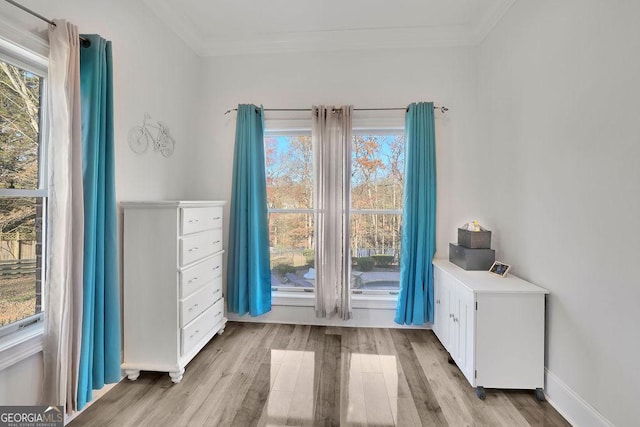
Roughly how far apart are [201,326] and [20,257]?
122 cm

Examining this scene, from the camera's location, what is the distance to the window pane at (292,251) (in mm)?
2910

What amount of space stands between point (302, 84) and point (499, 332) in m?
2.76

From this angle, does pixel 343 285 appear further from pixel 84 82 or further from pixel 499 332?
pixel 84 82

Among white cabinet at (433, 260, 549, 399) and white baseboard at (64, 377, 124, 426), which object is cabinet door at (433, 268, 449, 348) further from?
white baseboard at (64, 377, 124, 426)

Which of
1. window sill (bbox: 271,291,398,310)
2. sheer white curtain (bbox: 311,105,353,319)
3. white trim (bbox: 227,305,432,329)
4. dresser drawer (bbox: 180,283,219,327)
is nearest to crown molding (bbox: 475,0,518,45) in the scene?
sheer white curtain (bbox: 311,105,353,319)

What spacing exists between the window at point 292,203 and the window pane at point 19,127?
1751 millimetres

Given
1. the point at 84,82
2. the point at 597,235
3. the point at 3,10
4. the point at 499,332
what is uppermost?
the point at 3,10

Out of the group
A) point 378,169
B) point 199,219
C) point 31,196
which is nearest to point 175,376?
point 199,219

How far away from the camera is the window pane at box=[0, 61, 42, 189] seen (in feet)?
4.34

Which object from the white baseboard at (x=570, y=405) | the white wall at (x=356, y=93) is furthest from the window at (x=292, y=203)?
the white baseboard at (x=570, y=405)

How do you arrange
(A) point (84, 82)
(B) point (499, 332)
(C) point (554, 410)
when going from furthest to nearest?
(B) point (499, 332) < (C) point (554, 410) < (A) point (84, 82)

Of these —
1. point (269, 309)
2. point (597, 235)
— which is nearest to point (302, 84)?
point (269, 309)

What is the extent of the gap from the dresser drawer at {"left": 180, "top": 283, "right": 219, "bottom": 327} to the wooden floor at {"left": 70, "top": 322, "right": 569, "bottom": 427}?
15.9 inches

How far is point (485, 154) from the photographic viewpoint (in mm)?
2527
